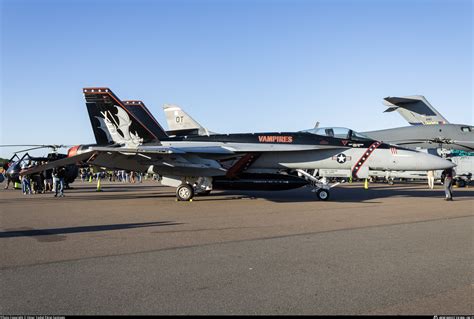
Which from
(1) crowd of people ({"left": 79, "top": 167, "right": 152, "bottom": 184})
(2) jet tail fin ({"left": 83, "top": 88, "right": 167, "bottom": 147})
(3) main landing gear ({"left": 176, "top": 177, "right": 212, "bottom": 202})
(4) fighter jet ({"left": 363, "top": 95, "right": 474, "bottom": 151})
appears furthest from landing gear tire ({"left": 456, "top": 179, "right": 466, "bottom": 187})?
(1) crowd of people ({"left": 79, "top": 167, "right": 152, "bottom": 184})

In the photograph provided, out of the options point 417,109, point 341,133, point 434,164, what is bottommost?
point 434,164

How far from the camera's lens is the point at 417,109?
30.2 metres

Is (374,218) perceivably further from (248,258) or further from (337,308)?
(337,308)

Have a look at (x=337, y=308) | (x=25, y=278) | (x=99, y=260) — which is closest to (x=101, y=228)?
(x=99, y=260)

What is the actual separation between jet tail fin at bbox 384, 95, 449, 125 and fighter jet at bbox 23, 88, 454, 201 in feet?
56.5

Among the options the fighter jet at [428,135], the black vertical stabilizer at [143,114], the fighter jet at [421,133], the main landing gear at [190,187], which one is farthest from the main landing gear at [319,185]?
the fighter jet at [428,135]

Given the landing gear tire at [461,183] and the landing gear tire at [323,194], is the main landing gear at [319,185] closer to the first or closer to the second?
the landing gear tire at [323,194]

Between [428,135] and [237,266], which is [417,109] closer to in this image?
[428,135]

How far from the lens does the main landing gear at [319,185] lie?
14.9 meters

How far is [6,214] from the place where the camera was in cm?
1080

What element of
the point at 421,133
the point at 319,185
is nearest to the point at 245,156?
the point at 319,185

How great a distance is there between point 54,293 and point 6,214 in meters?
8.00

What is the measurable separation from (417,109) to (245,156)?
20481mm

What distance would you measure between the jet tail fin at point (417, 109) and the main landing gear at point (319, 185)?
17396 mm
